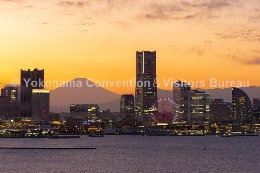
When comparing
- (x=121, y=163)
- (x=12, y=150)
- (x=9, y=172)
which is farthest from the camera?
(x=12, y=150)

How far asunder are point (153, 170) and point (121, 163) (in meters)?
19.6

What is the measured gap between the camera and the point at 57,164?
129000 millimetres

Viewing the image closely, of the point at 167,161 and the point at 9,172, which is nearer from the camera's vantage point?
the point at 9,172

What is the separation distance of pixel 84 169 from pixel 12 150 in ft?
251

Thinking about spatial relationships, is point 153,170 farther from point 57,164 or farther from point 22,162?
point 22,162

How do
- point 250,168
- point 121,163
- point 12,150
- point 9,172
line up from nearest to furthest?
1. point 9,172
2. point 250,168
3. point 121,163
4. point 12,150

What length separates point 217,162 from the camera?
14038 cm

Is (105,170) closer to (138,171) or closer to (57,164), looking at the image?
(138,171)

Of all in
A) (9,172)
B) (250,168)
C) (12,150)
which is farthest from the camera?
(12,150)

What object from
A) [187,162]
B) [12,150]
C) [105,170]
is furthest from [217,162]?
[12,150]

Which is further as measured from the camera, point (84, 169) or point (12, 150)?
point (12, 150)

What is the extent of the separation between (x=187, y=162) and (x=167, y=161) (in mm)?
5300

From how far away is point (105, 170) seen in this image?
117m

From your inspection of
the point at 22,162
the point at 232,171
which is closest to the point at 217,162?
the point at 232,171
